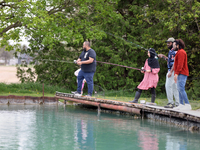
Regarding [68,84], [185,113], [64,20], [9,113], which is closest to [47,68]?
[68,84]

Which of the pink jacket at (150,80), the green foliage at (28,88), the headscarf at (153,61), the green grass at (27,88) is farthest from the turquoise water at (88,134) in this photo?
the green foliage at (28,88)

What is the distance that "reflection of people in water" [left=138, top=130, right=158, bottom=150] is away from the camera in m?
6.08

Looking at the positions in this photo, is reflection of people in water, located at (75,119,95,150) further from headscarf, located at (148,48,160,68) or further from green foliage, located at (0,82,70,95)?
green foliage, located at (0,82,70,95)

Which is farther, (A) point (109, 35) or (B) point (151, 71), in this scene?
(A) point (109, 35)

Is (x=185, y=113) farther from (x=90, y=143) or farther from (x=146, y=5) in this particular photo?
(x=146, y=5)

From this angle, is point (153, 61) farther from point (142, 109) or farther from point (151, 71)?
point (142, 109)

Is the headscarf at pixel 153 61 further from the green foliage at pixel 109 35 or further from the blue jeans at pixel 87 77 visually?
the green foliage at pixel 109 35

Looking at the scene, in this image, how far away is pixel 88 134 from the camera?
7.28m

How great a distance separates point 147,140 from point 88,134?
137 centimetres

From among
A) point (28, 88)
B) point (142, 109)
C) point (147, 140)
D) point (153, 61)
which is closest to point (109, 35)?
point (28, 88)

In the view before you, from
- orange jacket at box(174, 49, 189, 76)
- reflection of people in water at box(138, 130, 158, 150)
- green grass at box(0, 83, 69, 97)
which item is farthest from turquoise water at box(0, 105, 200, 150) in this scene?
green grass at box(0, 83, 69, 97)

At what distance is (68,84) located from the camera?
17.4 m

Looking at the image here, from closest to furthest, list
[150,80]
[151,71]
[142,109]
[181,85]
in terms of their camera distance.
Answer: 1. [181,85]
2. [142,109]
3. [151,71]
4. [150,80]

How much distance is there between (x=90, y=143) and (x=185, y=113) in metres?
2.61
